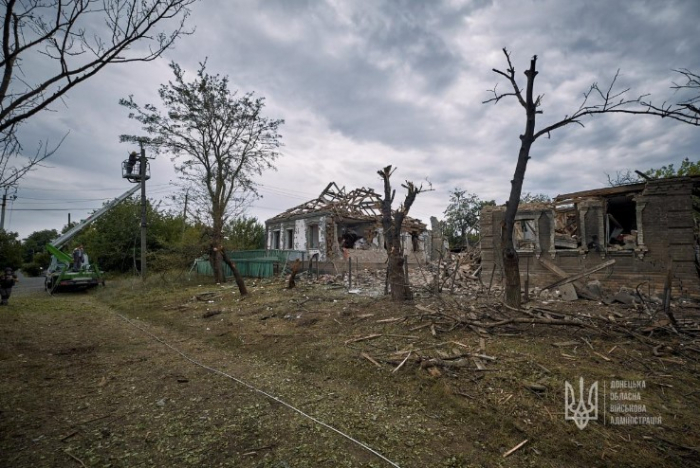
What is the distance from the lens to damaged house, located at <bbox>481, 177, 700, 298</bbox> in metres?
10.1

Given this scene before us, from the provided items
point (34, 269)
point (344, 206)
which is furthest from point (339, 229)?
point (34, 269)

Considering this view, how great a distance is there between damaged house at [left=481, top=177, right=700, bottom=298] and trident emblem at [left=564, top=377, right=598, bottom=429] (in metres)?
6.59

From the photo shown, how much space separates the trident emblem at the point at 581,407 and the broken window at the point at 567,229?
9.89 meters

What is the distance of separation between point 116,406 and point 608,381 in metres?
5.89

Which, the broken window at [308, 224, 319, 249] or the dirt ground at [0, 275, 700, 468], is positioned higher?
the broken window at [308, 224, 319, 249]

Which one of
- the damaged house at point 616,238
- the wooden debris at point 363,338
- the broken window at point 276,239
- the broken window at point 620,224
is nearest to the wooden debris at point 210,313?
the wooden debris at point 363,338

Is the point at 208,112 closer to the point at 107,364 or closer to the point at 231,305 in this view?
the point at 231,305

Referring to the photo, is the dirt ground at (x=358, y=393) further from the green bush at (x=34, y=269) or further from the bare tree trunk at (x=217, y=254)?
the green bush at (x=34, y=269)

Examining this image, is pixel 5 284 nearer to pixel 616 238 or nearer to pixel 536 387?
pixel 536 387

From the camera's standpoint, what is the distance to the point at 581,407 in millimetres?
3348

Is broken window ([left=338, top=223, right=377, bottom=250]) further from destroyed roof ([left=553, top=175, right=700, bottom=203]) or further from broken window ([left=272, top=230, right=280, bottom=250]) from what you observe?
destroyed roof ([left=553, top=175, right=700, bottom=203])

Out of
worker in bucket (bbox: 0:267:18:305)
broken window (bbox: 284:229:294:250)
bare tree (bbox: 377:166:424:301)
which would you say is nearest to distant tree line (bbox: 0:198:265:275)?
broken window (bbox: 284:229:294:250)

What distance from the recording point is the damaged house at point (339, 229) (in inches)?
763

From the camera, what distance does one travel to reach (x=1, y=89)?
8.78ft
